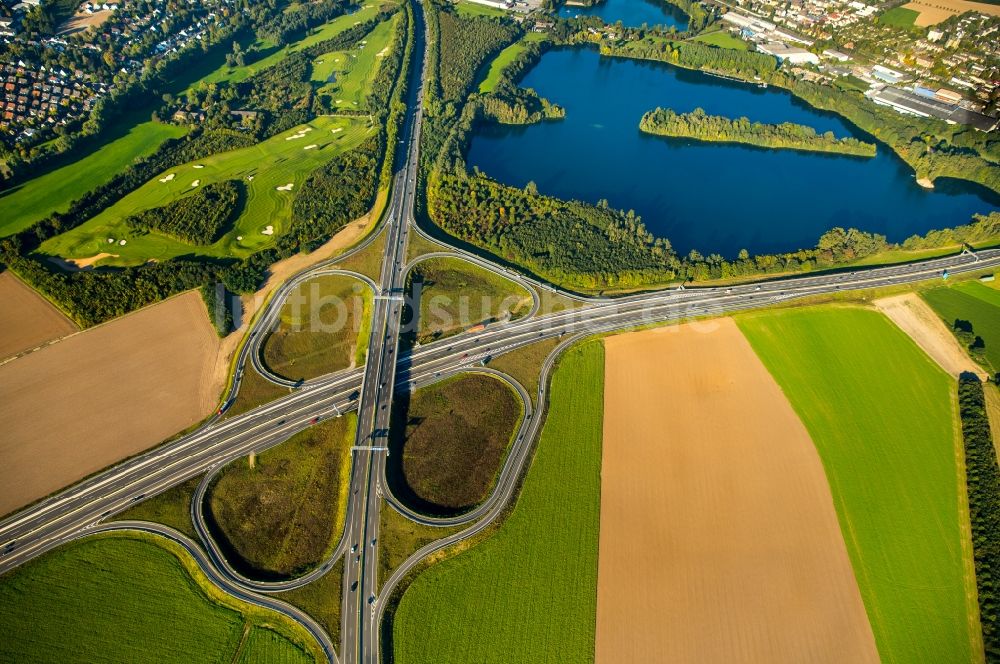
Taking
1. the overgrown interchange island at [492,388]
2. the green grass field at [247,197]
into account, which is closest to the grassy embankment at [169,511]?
the overgrown interchange island at [492,388]

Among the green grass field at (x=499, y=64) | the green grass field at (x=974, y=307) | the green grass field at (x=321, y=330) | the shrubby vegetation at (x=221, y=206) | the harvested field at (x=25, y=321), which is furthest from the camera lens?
the green grass field at (x=499, y=64)

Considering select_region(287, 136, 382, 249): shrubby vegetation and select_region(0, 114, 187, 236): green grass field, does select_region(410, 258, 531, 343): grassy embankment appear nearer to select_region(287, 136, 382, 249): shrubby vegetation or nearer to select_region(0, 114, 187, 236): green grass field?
select_region(287, 136, 382, 249): shrubby vegetation

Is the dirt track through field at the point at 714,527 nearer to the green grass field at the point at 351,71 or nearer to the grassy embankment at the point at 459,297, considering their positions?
the grassy embankment at the point at 459,297

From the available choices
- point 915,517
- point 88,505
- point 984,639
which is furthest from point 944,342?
point 88,505

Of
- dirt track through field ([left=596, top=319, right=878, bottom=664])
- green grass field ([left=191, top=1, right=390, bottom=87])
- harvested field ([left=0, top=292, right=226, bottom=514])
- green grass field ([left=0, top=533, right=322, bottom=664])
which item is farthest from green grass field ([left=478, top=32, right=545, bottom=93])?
green grass field ([left=0, top=533, right=322, bottom=664])

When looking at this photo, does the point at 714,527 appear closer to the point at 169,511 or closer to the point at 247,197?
the point at 169,511

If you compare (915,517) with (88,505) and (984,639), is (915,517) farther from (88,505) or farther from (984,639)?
(88,505)

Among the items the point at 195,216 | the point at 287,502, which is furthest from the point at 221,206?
the point at 287,502
